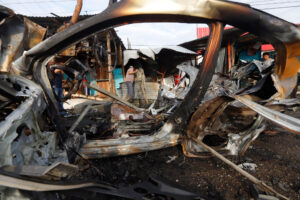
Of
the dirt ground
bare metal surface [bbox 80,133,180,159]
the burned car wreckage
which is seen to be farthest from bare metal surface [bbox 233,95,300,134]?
bare metal surface [bbox 80,133,180,159]

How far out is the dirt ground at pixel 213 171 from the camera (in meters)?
1.38

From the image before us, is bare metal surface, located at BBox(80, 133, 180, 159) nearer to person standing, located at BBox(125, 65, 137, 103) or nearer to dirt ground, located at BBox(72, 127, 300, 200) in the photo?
dirt ground, located at BBox(72, 127, 300, 200)

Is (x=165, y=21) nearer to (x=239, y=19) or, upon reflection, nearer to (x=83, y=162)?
(x=239, y=19)

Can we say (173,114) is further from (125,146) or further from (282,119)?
(282,119)

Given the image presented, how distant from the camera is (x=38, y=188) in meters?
0.74

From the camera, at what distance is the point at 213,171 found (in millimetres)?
1653

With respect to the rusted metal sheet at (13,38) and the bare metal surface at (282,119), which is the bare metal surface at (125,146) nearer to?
the bare metal surface at (282,119)

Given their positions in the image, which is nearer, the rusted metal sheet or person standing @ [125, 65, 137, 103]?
the rusted metal sheet

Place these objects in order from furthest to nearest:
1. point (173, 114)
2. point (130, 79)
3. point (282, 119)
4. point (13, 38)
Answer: point (130, 79)
point (13, 38)
point (173, 114)
point (282, 119)

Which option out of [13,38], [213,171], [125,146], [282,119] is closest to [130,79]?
[13,38]

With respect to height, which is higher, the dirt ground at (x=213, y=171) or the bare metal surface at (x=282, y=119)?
the bare metal surface at (x=282, y=119)

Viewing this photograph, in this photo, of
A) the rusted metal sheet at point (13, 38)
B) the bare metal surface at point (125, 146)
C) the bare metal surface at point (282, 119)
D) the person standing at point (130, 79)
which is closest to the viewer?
the bare metal surface at point (282, 119)

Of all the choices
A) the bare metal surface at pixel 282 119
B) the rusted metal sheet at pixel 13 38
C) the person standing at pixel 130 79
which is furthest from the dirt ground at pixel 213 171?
the person standing at pixel 130 79

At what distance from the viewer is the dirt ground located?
4.52 feet
